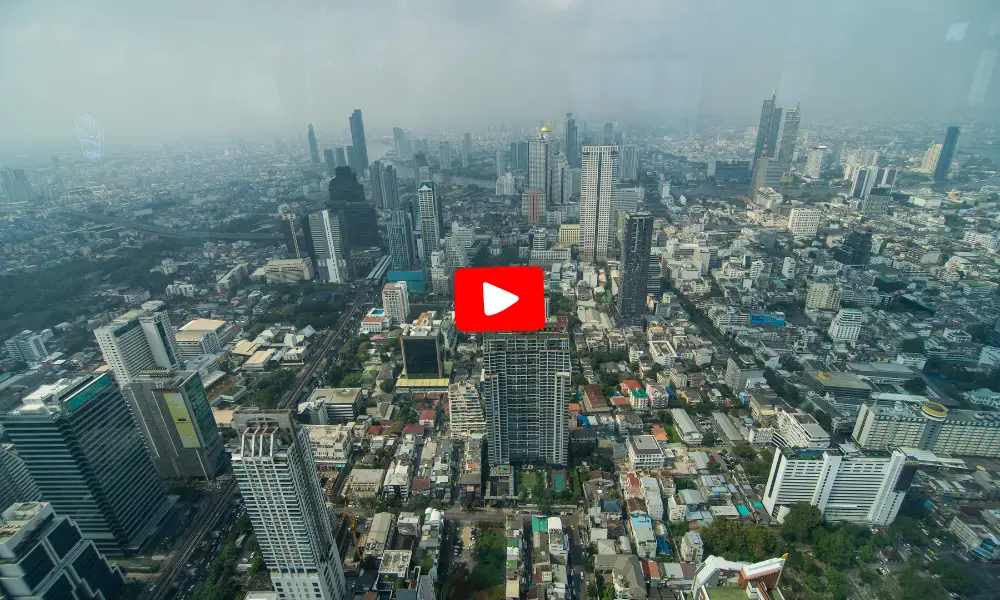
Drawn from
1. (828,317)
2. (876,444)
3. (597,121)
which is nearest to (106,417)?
(876,444)

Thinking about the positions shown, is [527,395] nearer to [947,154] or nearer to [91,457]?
[91,457]

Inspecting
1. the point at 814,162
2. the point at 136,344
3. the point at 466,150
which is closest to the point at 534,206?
the point at 466,150

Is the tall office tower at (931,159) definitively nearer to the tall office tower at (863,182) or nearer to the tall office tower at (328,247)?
the tall office tower at (863,182)

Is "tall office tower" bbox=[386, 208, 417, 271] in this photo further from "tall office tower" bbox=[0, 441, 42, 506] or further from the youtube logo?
"tall office tower" bbox=[0, 441, 42, 506]

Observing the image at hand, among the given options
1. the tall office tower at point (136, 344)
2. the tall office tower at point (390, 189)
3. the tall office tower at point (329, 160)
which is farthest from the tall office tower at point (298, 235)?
the tall office tower at point (136, 344)

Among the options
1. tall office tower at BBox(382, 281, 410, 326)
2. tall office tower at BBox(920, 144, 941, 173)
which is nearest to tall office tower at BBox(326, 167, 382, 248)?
tall office tower at BBox(382, 281, 410, 326)

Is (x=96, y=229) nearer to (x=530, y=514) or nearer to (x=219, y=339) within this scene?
(x=219, y=339)
